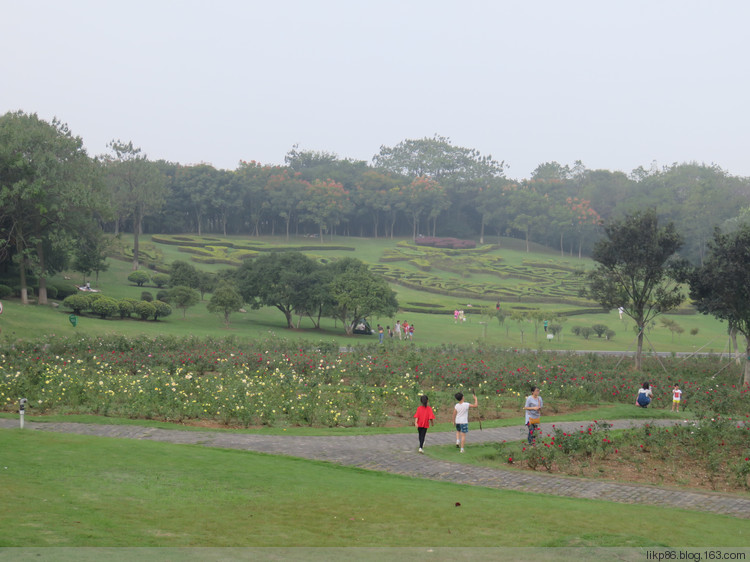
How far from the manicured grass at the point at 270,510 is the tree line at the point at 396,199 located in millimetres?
41375

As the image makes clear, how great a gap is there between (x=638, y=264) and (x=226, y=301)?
81.2ft

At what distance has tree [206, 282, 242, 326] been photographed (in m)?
43.2

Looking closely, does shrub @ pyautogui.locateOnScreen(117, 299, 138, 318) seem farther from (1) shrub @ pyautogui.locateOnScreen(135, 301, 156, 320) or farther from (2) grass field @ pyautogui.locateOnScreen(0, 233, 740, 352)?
(2) grass field @ pyautogui.locateOnScreen(0, 233, 740, 352)

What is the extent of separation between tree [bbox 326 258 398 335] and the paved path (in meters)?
25.3

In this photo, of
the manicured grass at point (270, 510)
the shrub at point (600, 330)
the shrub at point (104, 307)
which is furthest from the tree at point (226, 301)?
the manicured grass at point (270, 510)

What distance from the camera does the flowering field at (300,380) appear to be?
60.5 ft

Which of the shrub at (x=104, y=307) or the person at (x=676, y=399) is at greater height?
the shrub at (x=104, y=307)

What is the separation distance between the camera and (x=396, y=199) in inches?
4072

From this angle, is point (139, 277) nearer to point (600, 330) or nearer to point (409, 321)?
point (409, 321)

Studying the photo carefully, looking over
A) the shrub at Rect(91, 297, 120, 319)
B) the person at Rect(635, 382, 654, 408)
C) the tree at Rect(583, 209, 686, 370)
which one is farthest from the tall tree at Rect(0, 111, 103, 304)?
the person at Rect(635, 382, 654, 408)

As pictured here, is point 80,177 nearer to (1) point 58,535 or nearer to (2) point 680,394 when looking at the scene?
(2) point 680,394

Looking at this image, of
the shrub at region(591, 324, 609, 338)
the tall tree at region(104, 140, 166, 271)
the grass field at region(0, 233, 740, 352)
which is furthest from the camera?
the tall tree at region(104, 140, 166, 271)

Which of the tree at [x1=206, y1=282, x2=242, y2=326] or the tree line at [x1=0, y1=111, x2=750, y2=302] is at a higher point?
the tree line at [x1=0, y1=111, x2=750, y2=302]

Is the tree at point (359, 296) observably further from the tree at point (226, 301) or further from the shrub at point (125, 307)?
the shrub at point (125, 307)
